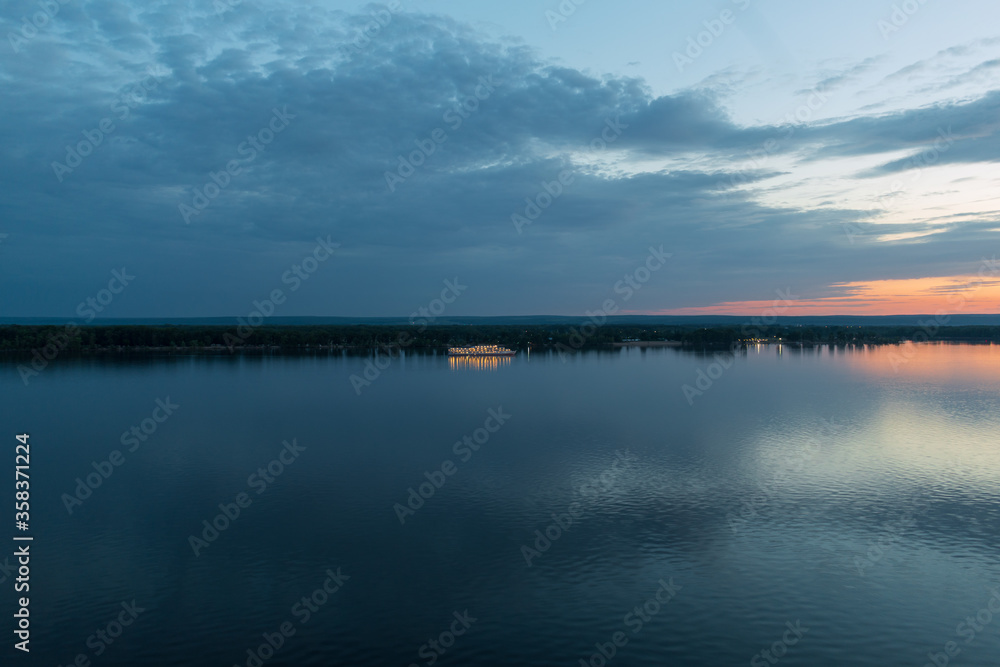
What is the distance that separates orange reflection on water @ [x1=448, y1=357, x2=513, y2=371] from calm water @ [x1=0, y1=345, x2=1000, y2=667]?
2723cm

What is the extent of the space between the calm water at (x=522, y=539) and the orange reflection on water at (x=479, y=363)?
27231 millimetres

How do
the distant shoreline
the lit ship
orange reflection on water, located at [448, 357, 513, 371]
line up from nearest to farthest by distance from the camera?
1. orange reflection on water, located at [448, 357, 513, 371]
2. the lit ship
3. the distant shoreline

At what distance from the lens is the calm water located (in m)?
9.46

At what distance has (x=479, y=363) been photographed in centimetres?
6156

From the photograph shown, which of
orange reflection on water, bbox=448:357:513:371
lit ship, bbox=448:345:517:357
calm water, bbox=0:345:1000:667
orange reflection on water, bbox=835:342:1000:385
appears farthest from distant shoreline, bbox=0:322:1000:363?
calm water, bbox=0:345:1000:667

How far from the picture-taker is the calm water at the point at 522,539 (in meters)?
9.46

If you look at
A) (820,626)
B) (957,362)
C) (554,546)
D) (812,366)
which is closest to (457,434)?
(554,546)

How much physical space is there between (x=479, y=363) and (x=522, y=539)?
48572mm

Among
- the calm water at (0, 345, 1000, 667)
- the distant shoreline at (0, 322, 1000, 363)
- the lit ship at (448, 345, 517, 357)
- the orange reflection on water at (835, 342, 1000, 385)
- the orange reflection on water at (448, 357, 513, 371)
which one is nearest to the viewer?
the calm water at (0, 345, 1000, 667)

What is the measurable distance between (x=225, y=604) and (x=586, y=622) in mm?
5564

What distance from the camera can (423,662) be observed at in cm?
891

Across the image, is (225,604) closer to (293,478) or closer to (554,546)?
(554,546)

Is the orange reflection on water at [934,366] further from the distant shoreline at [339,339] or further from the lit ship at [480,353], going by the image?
the lit ship at [480,353]

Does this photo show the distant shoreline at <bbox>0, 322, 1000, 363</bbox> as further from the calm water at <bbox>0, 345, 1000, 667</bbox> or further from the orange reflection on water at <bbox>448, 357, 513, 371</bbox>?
the calm water at <bbox>0, 345, 1000, 667</bbox>
